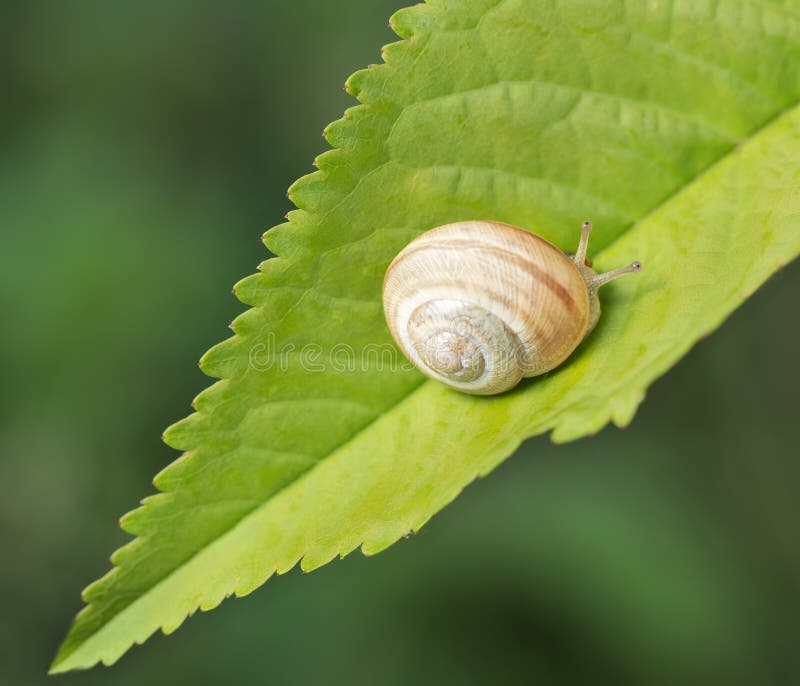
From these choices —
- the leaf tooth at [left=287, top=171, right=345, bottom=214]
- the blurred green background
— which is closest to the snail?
the leaf tooth at [left=287, top=171, right=345, bottom=214]

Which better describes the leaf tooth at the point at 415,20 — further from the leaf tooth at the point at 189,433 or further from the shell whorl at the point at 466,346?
the leaf tooth at the point at 189,433

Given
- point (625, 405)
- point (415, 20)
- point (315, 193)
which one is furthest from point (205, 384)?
point (625, 405)

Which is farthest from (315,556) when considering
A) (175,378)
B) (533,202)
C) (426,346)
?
(175,378)

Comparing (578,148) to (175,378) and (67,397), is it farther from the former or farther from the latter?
(67,397)

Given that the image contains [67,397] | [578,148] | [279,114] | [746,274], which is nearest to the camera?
[746,274]

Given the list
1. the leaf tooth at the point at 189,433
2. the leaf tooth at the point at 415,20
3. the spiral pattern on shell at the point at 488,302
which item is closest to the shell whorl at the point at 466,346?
the spiral pattern on shell at the point at 488,302

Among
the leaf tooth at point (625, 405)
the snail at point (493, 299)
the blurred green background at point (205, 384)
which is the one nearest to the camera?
the leaf tooth at point (625, 405)

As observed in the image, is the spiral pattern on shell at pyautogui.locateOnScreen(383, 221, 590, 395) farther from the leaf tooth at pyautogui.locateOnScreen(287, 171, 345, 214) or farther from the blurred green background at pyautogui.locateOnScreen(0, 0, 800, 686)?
the blurred green background at pyautogui.locateOnScreen(0, 0, 800, 686)

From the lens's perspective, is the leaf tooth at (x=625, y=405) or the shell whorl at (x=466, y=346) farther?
the shell whorl at (x=466, y=346)
